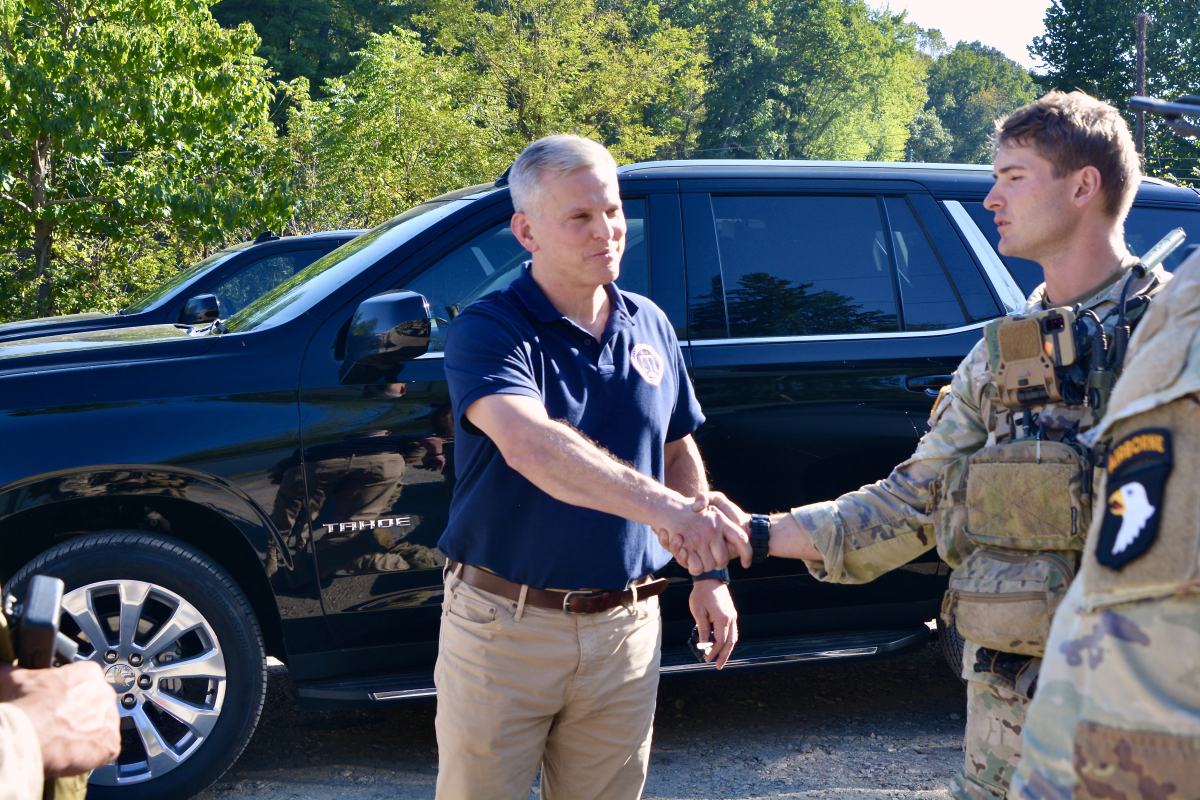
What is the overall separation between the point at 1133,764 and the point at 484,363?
4.67ft

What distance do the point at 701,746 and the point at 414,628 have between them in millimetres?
1194

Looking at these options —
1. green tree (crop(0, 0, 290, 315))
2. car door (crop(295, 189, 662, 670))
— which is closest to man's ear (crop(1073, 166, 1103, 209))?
car door (crop(295, 189, 662, 670))

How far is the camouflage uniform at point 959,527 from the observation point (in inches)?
77.7

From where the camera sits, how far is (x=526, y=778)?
7.32 feet

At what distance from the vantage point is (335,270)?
3.68 meters

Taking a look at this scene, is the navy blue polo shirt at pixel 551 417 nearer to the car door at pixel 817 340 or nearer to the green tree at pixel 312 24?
the car door at pixel 817 340

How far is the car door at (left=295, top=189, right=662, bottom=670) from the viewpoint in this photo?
3258 millimetres

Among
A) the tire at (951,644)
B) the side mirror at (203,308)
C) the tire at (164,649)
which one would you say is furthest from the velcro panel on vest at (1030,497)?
the side mirror at (203,308)

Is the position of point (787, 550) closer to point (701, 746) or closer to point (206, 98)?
point (701, 746)

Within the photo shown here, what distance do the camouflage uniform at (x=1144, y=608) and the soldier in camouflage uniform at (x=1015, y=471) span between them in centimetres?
78

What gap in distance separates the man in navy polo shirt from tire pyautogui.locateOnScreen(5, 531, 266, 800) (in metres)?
1.26

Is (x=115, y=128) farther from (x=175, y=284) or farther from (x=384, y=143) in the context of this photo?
(x=384, y=143)

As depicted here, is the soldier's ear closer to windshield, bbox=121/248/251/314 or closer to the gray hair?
the gray hair

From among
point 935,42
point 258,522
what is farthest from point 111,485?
point 935,42
